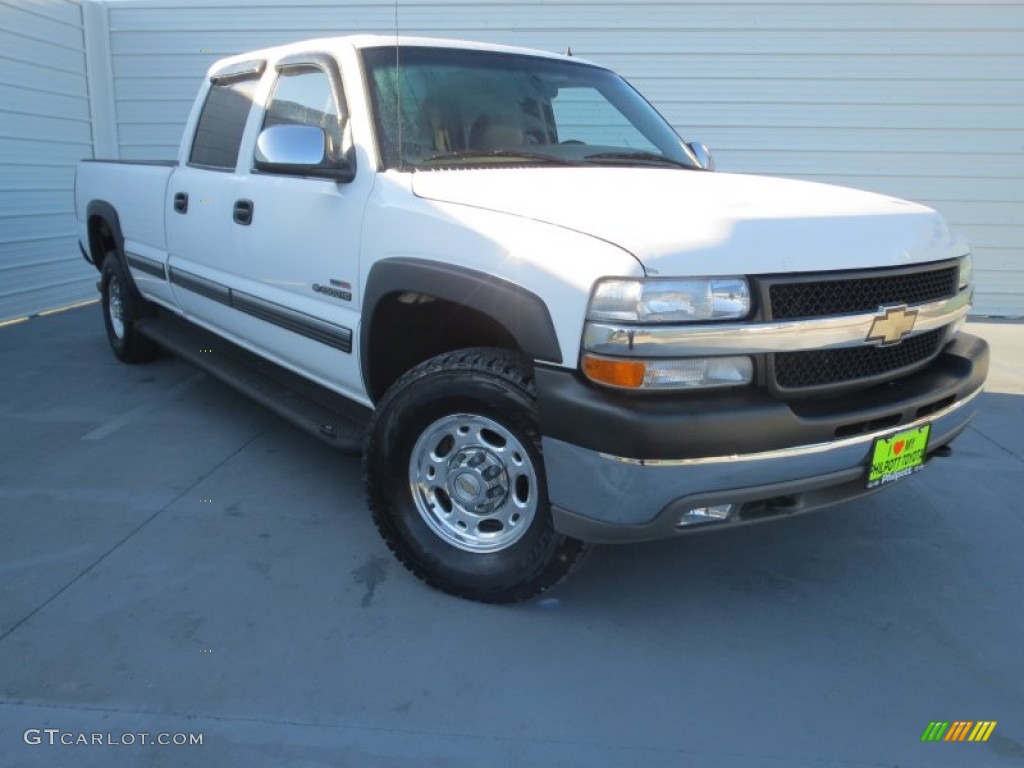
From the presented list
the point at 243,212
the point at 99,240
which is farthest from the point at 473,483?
the point at 99,240

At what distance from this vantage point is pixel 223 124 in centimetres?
461

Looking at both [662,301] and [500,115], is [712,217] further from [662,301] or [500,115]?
[500,115]

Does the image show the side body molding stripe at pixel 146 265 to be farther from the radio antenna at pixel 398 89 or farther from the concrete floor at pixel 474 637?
the radio antenna at pixel 398 89

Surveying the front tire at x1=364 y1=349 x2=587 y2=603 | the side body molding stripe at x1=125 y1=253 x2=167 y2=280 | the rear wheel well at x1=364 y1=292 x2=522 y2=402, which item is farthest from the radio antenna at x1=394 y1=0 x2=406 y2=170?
the side body molding stripe at x1=125 y1=253 x2=167 y2=280

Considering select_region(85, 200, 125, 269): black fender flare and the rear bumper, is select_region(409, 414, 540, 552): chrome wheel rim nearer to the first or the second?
the rear bumper

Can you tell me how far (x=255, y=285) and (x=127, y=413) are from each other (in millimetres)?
1757

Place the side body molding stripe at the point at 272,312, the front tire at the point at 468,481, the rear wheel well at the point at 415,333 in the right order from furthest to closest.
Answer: the side body molding stripe at the point at 272,312 → the rear wheel well at the point at 415,333 → the front tire at the point at 468,481

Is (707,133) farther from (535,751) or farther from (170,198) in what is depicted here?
(535,751)

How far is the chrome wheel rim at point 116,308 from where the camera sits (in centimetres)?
611

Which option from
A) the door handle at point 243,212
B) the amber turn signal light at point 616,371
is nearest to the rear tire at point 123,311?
the door handle at point 243,212

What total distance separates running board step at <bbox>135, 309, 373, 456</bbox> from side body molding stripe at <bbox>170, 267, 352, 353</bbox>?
311mm

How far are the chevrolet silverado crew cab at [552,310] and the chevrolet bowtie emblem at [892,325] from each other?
11 mm

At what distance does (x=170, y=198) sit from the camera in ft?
16.1

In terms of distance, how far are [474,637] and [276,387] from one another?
1.91 metres
